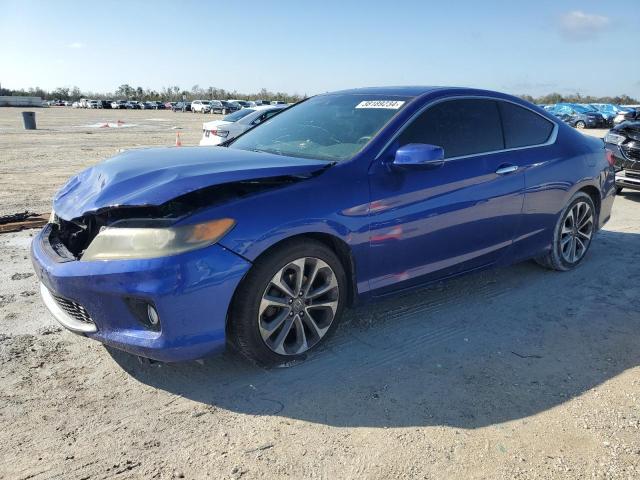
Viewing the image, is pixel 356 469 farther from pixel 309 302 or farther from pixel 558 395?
pixel 558 395

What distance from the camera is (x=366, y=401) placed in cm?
289

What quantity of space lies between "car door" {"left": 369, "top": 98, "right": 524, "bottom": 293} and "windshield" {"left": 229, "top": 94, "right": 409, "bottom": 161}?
0.80 feet

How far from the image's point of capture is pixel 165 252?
8.79 feet

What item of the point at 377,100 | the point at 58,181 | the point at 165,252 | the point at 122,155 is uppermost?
the point at 377,100

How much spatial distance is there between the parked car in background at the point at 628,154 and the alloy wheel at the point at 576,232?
3938mm

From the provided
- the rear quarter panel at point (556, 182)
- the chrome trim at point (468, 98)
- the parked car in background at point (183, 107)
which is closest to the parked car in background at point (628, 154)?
the rear quarter panel at point (556, 182)

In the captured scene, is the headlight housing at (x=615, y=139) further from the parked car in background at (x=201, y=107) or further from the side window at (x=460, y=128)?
the parked car in background at (x=201, y=107)

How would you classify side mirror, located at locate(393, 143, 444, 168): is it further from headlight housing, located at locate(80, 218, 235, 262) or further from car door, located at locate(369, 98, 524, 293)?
headlight housing, located at locate(80, 218, 235, 262)

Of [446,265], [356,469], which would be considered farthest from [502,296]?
[356,469]

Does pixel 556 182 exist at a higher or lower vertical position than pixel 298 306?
higher

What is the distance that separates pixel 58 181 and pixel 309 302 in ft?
28.2

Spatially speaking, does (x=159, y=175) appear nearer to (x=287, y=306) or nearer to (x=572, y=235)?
(x=287, y=306)

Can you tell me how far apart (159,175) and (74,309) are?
895mm

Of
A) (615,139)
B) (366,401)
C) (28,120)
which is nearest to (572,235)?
(366,401)
